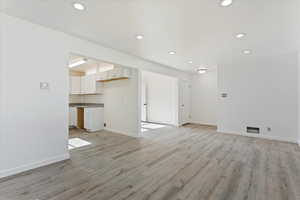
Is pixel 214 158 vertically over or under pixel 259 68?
under

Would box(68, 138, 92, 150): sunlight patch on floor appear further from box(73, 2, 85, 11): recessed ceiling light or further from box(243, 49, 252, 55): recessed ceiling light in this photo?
box(243, 49, 252, 55): recessed ceiling light

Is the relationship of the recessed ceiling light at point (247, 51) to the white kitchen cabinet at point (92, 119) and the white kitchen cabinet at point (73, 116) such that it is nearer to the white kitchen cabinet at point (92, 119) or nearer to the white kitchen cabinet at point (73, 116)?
the white kitchen cabinet at point (92, 119)

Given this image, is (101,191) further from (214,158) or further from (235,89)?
(235,89)

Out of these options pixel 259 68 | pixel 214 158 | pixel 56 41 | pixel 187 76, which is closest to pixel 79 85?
pixel 56 41

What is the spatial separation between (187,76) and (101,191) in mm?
6506

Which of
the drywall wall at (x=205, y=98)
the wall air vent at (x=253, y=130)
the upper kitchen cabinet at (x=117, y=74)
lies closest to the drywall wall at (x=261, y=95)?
the wall air vent at (x=253, y=130)

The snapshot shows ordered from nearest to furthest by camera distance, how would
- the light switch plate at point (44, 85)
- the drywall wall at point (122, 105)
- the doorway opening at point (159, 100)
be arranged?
the light switch plate at point (44, 85)
the drywall wall at point (122, 105)
the doorway opening at point (159, 100)

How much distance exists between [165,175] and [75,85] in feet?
18.7

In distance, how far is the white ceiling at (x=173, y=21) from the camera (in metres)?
2.05

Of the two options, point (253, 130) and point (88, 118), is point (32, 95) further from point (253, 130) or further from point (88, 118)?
point (253, 130)

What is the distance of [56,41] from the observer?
2801 mm

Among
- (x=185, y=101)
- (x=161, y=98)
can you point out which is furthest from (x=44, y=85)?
(x=185, y=101)

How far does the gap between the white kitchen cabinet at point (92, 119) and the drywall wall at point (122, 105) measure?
10.7 inches

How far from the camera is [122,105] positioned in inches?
203
